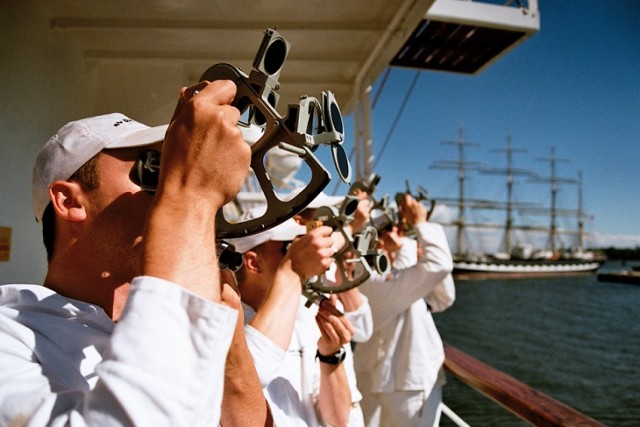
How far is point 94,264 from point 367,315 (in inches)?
54.7

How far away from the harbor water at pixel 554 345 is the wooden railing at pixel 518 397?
7806 millimetres

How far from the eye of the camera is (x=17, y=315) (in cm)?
73

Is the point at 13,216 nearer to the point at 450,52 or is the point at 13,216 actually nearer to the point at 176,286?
the point at 176,286

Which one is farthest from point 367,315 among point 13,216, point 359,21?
point 13,216

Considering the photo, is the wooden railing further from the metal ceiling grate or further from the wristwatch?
the metal ceiling grate

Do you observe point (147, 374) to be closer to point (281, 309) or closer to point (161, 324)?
point (161, 324)

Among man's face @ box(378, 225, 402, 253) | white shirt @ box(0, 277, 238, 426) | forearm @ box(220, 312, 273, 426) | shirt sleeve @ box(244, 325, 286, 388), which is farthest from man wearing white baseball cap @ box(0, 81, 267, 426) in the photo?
man's face @ box(378, 225, 402, 253)

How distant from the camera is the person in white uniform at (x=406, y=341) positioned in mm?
2557

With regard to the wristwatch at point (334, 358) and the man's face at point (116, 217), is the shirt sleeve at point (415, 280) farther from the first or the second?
the man's face at point (116, 217)

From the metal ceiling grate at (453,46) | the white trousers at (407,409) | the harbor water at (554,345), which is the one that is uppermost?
the metal ceiling grate at (453,46)

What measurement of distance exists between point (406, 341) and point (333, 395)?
1.31 metres

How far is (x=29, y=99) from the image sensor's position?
222 centimetres

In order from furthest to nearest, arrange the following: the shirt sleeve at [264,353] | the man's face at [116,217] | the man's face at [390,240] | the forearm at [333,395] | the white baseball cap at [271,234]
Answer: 1. the man's face at [390,240]
2. the white baseball cap at [271,234]
3. the forearm at [333,395]
4. the shirt sleeve at [264,353]
5. the man's face at [116,217]

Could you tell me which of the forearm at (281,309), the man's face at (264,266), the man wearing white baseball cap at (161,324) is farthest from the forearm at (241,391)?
the man's face at (264,266)
